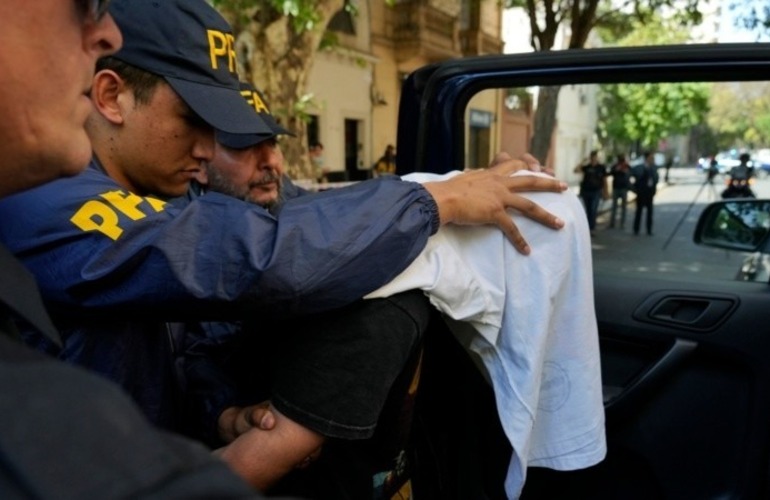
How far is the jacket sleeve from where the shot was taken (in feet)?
3.28

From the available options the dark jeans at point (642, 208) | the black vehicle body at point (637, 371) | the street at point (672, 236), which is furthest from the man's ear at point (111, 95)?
the dark jeans at point (642, 208)

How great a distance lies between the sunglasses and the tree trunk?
23.1 feet

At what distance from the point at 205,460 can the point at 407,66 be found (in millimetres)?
17565

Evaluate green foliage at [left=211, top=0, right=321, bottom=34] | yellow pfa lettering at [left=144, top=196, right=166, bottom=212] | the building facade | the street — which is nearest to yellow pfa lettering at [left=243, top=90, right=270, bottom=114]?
yellow pfa lettering at [left=144, top=196, right=166, bottom=212]

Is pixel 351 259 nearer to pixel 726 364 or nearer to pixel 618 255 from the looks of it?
pixel 726 364

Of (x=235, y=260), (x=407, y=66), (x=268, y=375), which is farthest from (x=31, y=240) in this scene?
(x=407, y=66)

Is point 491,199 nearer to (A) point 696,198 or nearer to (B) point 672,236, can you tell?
(A) point 696,198

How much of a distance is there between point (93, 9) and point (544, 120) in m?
8.79

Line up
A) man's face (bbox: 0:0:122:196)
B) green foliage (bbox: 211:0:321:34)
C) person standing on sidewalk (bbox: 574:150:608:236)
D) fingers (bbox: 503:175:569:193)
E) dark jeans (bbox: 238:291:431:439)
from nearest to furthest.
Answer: man's face (bbox: 0:0:122:196) < dark jeans (bbox: 238:291:431:439) < fingers (bbox: 503:175:569:193) < green foliage (bbox: 211:0:321:34) < person standing on sidewalk (bbox: 574:150:608:236)

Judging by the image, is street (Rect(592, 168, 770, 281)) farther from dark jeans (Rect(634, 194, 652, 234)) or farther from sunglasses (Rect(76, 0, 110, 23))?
sunglasses (Rect(76, 0, 110, 23))

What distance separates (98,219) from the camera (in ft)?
3.39

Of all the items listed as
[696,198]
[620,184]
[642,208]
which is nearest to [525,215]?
[696,198]

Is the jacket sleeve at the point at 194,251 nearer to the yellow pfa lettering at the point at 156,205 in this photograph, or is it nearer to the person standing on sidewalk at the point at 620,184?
the yellow pfa lettering at the point at 156,205

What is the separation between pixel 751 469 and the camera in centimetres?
197
